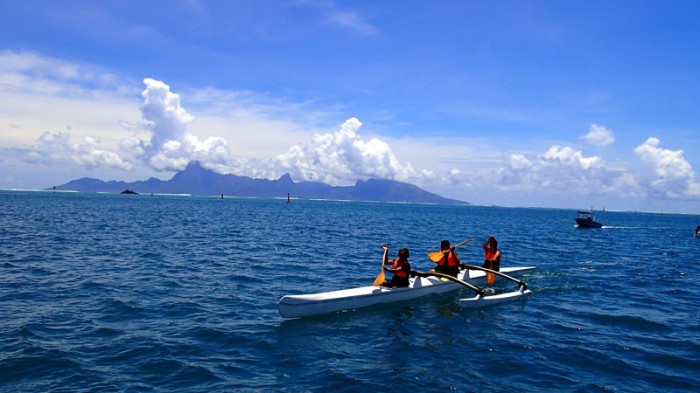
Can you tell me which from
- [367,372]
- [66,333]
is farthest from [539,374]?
[66,333]

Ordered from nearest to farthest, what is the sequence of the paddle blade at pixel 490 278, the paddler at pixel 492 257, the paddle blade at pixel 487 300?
the paddle blade at pixel 487 300, the paddle blade at pixel 490 278, the paddler at pixel 492 257

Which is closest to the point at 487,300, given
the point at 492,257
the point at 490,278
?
the point at 490,278

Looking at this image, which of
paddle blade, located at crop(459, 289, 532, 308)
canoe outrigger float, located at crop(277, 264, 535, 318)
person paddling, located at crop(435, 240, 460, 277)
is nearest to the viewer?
canoe outrigger float, located at crop(277, 264, 535, 318)

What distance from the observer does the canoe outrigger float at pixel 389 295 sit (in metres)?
15.0

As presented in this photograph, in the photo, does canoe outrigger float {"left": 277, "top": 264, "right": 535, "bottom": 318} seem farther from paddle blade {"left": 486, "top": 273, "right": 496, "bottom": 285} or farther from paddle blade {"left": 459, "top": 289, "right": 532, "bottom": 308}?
paddle blade {"left": 486, "top": 273, "right": 496, "bottom": 285}

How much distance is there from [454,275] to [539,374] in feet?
29.5

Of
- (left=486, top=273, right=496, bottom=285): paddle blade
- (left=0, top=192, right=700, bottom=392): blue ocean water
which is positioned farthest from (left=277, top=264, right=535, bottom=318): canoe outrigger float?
(left=0, top=192, right=700, bottom=392): blue ocean water

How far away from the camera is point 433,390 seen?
33.4 feet

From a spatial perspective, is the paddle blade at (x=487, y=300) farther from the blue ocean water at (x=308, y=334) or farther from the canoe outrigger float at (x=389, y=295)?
the blue ocean water at (x=308, y=334)

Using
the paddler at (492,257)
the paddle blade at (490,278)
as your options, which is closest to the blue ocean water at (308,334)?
the paddle blade at (490,278)

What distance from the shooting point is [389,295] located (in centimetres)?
1764

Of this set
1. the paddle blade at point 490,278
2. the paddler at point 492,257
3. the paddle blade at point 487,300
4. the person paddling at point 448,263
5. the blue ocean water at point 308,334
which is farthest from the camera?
the paddler at point 492,257

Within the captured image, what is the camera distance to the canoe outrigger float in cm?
1500

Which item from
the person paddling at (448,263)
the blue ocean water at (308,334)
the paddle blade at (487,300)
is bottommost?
the blue ocean water at (308,334)
